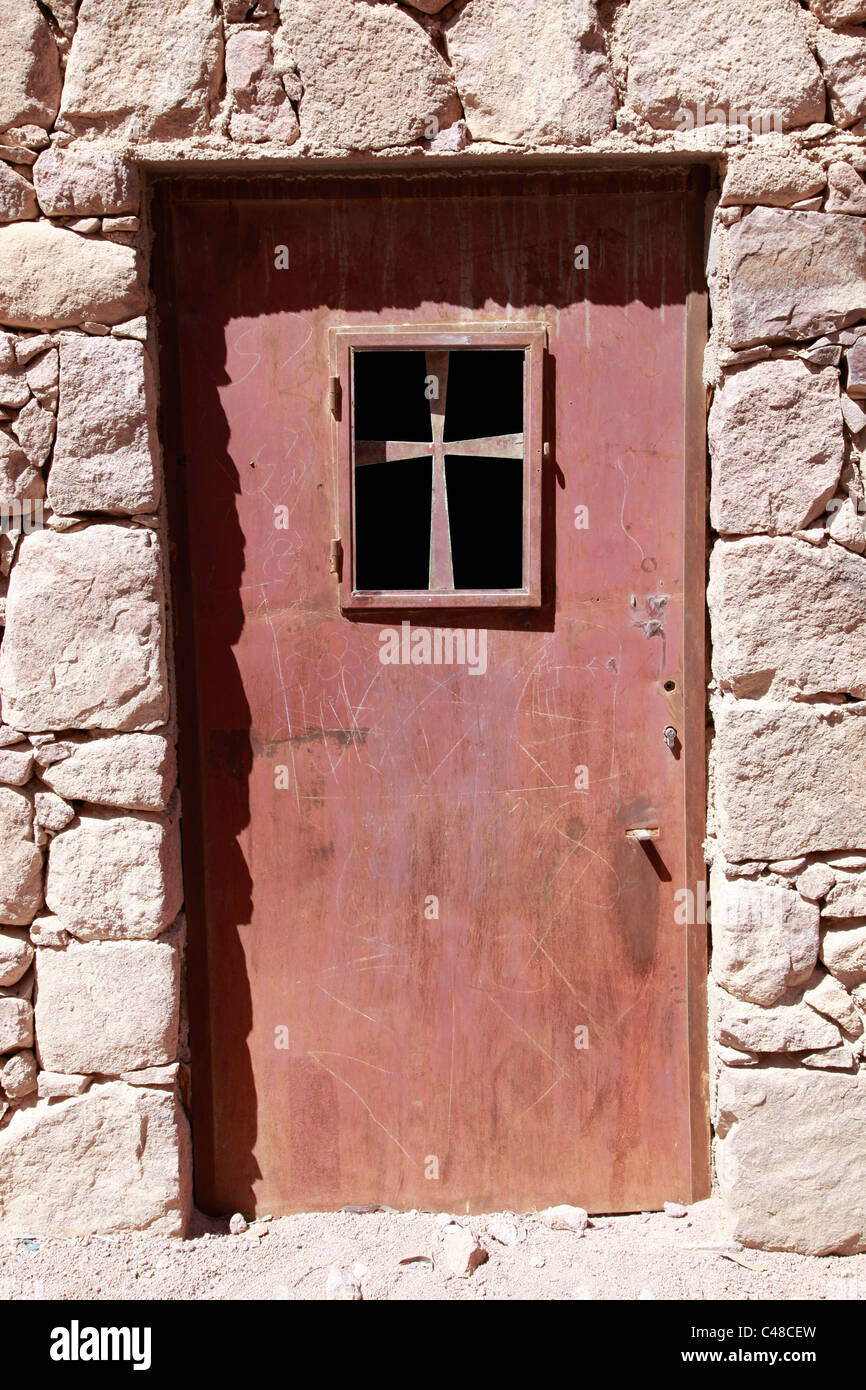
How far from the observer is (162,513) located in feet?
7.35

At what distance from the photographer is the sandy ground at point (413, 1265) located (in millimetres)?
2131

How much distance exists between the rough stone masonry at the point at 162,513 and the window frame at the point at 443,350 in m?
0.40

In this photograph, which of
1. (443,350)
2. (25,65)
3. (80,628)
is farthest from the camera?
(443,350)

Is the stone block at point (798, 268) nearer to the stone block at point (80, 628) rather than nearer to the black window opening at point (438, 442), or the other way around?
the black window opening at point (438, 442)

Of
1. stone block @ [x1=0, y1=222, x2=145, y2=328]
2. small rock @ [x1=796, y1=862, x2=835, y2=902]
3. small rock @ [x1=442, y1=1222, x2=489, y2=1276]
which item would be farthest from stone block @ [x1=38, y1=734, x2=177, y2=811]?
small rock @ [x1=796, y1=862, x2=835, y2=902]

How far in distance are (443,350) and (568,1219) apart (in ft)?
7.47

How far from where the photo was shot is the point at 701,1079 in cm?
239

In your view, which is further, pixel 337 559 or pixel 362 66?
pixel 337 559

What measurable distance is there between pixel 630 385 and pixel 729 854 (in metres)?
1.21

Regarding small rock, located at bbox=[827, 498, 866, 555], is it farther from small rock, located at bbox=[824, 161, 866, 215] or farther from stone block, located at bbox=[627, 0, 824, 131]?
stone block, located at bbox=[627, 0, 824, 131]

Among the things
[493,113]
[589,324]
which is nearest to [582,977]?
[589,324]

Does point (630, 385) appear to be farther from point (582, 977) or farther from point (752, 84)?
point (582, 977)

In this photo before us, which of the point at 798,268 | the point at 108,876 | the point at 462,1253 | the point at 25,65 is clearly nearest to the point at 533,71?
the point at 798,268

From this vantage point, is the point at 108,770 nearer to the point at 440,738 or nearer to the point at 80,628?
the point at 80,628
